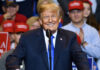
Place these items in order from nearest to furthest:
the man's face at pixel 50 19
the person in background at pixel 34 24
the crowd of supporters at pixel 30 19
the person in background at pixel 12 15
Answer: the man's face at pixel 50 19 < the crowd of supporters at pixel 30 19 < the person in background at pixel 34 24 < the person in background at pixel 12 15

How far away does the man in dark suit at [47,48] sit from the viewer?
3561mm

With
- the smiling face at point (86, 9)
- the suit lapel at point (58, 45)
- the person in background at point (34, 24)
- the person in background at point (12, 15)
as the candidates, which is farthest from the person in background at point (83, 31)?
the suit lapel at point (58, 45)

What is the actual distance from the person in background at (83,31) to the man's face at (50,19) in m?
2.06

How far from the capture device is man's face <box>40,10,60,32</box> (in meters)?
3.78

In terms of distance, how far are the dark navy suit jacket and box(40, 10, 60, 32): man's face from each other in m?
0.10

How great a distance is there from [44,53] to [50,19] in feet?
1.27

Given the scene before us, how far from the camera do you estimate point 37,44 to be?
372 centimetres

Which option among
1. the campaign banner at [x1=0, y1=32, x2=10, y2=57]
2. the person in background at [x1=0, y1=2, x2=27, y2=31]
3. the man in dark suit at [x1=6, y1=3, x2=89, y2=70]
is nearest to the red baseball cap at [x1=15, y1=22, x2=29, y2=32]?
the campaign banner at [x1=0, y1=32, x2=10, y2=57]

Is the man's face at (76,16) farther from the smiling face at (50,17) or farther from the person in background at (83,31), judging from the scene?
the smiling face at (50,17)

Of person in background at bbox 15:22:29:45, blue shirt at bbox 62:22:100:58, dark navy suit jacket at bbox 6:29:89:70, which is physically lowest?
blue shirt at bbox 62:22:100:58

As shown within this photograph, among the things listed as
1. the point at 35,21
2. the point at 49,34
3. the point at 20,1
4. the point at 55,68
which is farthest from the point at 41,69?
the point at 20,1

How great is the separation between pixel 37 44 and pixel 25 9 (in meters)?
4.90

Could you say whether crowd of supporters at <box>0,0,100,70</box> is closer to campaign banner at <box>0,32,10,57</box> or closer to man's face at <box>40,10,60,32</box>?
campaign banner at <box>0,32,10,57</box>

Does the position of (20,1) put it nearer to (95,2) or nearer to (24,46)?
(95,2)
